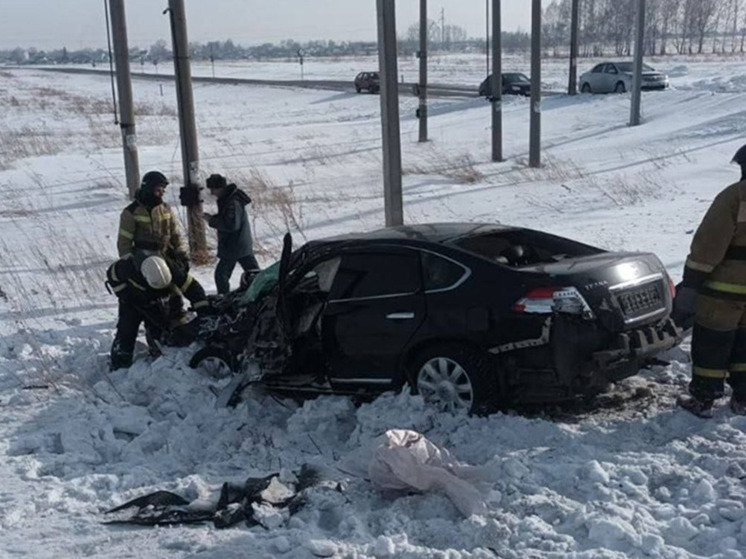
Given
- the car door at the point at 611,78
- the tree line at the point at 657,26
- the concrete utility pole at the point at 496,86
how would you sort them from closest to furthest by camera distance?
1. the concrete utility pole at the point at 496,86
2. the car door at the point at 611,78
3. the tree line at the point at 657,26

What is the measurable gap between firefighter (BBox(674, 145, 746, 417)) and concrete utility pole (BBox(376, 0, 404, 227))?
499 centimetres

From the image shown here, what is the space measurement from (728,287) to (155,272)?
4821 millimetres

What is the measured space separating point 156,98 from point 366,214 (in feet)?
146

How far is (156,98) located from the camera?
56.3m

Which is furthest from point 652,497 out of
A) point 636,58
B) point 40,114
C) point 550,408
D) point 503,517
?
point 40,114

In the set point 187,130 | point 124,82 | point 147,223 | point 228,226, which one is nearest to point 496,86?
point 124,82

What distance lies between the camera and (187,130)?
1202cm

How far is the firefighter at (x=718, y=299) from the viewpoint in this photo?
5.79m

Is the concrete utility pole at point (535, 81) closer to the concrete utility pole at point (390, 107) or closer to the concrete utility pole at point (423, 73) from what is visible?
the concrete utility pole at point (423, 73)

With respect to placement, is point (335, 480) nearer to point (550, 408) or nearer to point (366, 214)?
point (550, 408)

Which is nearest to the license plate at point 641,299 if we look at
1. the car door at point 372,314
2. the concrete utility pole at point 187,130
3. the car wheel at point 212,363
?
the car door at point 372,314

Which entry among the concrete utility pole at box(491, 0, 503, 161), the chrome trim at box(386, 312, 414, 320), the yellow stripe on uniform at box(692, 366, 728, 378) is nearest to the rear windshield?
the chrome trim at box(386, 312, 414, 320)

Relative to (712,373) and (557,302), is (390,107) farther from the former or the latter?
(712,373)

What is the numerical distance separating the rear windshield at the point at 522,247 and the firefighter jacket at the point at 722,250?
1158 mm
